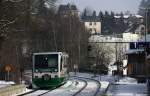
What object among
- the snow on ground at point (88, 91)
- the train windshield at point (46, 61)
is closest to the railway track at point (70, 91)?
the snow on ground at point (88, 91)

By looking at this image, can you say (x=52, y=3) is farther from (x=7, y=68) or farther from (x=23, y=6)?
(x=7, y=68)

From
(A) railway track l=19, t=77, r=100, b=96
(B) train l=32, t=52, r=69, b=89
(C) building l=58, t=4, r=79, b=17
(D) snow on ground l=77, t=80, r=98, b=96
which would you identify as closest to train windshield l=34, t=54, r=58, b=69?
(B) train l=32, t=52, r=69, b=89

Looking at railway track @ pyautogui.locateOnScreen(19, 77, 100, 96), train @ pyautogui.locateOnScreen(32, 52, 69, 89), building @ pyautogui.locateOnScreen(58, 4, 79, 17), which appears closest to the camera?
railway track @ pyautogui.locateOnScreen(19, 77, 100, 96)

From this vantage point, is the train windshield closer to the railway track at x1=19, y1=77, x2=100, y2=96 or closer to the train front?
the train front

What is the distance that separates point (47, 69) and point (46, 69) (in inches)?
3.8

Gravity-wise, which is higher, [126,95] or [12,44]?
[12,44]

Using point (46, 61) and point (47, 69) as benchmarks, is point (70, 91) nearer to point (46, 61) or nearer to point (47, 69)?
point (47, 69)

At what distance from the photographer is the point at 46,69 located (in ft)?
132

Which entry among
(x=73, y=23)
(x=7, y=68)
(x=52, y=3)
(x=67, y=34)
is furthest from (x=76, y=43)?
(x=7, y=68)

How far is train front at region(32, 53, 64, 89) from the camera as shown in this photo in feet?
132

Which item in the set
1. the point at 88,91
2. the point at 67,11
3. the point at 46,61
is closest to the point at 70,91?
the point at 88,91

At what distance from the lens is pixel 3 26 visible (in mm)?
41219

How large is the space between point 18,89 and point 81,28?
4115 inches

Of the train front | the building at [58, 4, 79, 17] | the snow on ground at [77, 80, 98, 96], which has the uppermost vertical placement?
the building at [58, 4, 79, 17]
